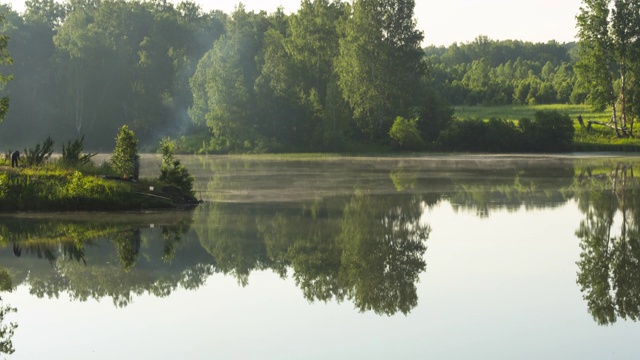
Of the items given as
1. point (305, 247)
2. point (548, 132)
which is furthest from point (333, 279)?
point (548, 132)

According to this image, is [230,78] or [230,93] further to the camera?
[230,78]

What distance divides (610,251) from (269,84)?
70.1m

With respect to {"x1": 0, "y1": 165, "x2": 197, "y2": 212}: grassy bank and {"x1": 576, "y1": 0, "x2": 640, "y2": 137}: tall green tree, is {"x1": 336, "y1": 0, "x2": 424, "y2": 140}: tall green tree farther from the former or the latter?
{"x1": 0, "y1": 165, "x2": 197, "y2": 212}: grassy bank

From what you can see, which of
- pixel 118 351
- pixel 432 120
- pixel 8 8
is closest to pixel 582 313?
pixel 118 351

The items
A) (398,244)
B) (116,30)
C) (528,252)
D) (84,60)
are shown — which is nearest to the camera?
(528,252)

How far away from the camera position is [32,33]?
390 feet

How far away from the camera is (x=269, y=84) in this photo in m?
90.4

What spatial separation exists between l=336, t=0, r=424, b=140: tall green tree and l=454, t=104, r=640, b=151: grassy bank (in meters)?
8.96

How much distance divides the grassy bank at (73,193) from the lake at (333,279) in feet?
4.85

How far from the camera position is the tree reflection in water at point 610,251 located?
53.1 feet

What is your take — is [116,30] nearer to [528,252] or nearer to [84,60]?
[84,60]

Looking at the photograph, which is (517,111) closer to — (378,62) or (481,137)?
(378,62)

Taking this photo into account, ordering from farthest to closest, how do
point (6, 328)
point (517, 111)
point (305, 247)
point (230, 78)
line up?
point (517, 111), point (230, 78), point (305, 247), point (6, 328)

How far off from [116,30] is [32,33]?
1200 cm
